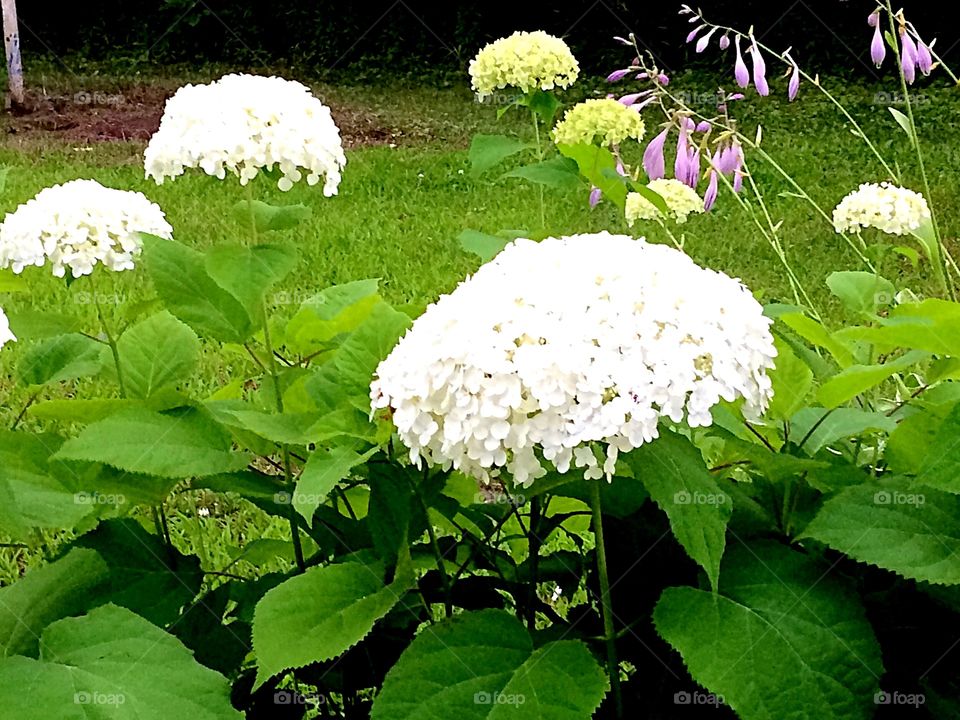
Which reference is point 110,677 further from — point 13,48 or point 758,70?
point 13,48

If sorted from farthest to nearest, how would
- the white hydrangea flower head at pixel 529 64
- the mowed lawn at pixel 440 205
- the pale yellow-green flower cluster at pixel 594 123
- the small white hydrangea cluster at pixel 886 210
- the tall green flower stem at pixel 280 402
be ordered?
the mowed lawn at pixel 440 205, the small white hydrangea cluster at pixel 886 210, the white hydrangea flower head at pixel 529 64, the pale yellow-green flower cluster at pixel 594 123, the tall green flower stem at pixel 280 402

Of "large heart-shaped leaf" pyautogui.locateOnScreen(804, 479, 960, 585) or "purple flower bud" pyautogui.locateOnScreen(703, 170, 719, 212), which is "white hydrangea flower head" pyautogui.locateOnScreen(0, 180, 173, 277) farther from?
"purple flower bud" pyautogui.locateOnScreen(703, 170, 719, 212)

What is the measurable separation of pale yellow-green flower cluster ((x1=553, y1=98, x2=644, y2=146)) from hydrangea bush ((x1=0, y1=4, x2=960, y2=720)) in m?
0.53

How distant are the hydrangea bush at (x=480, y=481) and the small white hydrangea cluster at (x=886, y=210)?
895 mm

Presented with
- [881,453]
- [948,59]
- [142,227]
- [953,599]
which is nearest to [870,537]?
[953,599]

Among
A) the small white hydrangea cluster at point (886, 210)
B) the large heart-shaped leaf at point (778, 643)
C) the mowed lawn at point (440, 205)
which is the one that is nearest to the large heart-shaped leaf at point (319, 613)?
the large heart-shaped leaf at point (778, 643)

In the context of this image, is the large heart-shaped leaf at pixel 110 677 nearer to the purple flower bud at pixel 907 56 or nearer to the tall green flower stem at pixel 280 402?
the tall green flower stem at pixel 280 402

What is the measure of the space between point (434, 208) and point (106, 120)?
161 inches

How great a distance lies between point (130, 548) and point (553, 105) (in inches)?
51.5

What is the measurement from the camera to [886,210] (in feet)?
7.65

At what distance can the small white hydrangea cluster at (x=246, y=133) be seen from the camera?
1324 millimetres

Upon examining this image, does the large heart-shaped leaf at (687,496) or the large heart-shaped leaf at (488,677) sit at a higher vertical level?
the large heart-shaped leaf at (687,496)

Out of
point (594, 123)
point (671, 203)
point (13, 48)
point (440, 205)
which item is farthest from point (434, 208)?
point (13, 48)

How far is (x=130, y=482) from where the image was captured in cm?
125
